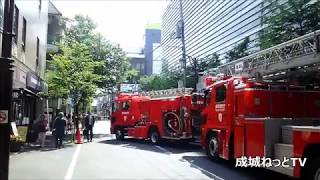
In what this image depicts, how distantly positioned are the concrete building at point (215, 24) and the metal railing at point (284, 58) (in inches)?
551

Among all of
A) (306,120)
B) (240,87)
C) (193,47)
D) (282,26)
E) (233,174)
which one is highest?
(193,47)

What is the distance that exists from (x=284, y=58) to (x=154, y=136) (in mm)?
11302

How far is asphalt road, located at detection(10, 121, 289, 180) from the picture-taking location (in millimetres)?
12516

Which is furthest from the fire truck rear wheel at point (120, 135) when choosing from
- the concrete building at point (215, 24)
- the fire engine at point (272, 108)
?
the fire engine at point (272, 108)

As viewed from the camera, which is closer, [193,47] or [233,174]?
[233,174]

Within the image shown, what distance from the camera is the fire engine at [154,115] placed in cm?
2167

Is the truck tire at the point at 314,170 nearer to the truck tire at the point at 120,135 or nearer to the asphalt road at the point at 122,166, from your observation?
the asphalt road at the point at 122,166

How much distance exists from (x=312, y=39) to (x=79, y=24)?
34.5 m

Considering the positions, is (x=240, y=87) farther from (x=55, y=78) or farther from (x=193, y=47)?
(x=193, y=47)

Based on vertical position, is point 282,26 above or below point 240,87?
above

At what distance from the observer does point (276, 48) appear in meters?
14.4

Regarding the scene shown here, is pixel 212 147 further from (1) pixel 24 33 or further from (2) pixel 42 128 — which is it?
(1) pixel 24 33

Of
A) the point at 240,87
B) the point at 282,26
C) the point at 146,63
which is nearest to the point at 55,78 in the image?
the point at 282,26

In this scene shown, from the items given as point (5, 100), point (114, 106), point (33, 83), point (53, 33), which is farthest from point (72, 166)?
point (53, 33)
